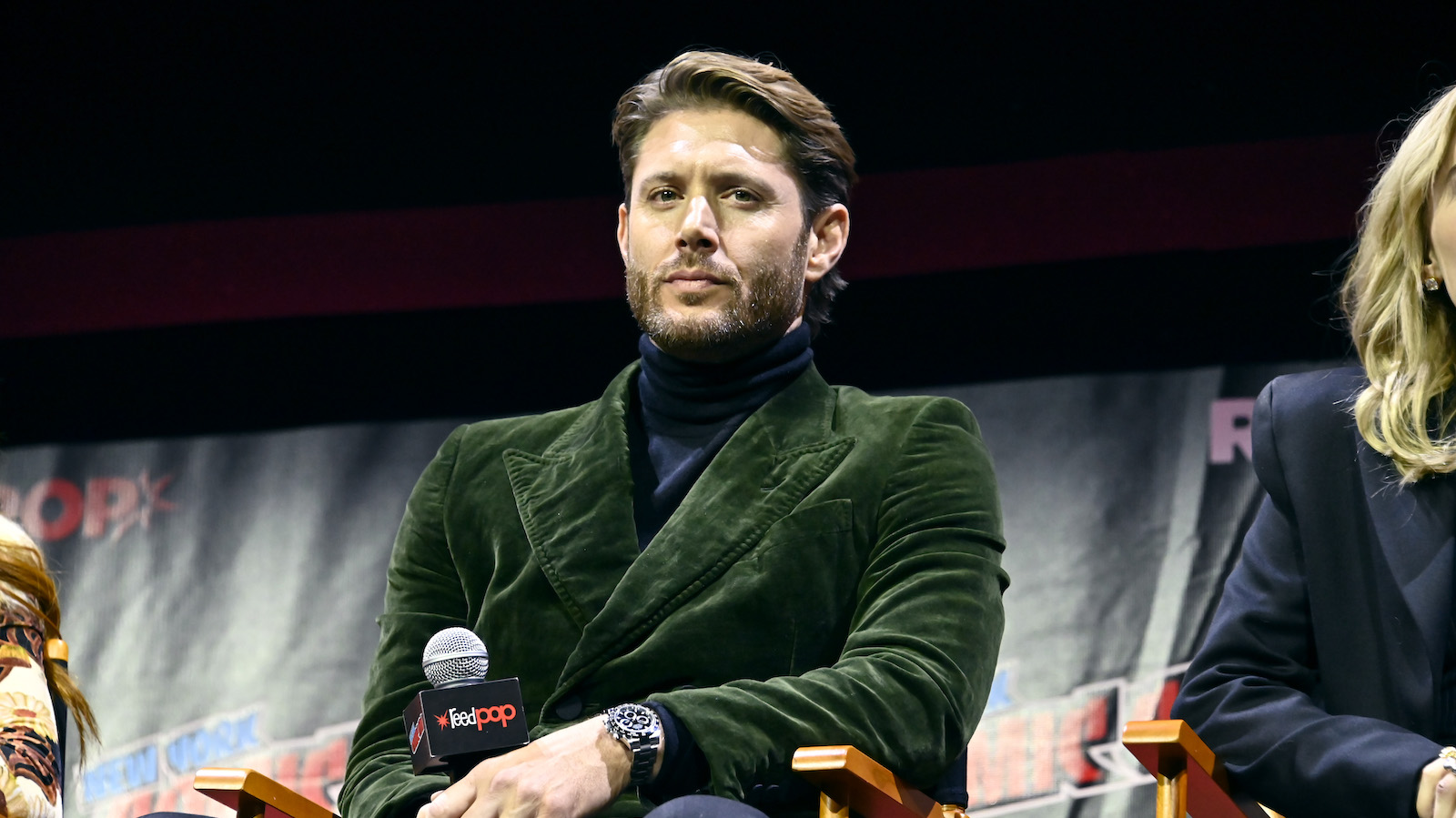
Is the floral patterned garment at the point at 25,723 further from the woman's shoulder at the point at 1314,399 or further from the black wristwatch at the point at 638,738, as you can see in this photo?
the woman's shoulder at the point at 1314,399

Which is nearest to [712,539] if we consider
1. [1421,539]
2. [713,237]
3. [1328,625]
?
[713,237]

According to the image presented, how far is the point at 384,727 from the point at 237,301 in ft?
7.07

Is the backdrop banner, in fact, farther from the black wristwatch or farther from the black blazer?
the black wristwatch

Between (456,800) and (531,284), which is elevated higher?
(531,284)

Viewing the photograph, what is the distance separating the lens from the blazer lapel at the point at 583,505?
7.79 feet

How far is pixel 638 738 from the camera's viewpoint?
205 centimetres

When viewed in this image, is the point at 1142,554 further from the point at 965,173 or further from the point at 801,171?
the point at 801,171

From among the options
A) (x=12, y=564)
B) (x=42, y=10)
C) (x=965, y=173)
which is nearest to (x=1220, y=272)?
(x=965, y=173)

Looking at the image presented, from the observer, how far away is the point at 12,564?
245 cm

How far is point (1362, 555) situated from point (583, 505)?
40.7 inches

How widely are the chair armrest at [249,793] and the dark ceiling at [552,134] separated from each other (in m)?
1.80

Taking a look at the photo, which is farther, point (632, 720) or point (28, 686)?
point (28, 686)

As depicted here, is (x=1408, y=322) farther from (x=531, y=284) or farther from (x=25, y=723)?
(x=531, y=284)

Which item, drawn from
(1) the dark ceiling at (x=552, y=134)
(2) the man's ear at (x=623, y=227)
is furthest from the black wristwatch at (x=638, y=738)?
(1) the dark ceiling at (x=552, y=134)
